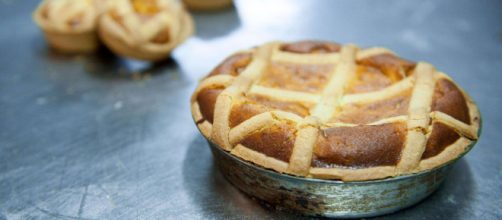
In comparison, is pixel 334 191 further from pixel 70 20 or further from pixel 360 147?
pixel 70 20

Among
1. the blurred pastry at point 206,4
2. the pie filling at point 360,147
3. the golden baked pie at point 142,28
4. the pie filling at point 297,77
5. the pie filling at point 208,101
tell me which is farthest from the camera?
the blurred pastry at point 206,4

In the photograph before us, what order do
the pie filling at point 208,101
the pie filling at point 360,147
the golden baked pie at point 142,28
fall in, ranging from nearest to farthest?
the pie filling at point 360,147, the pie filling at point 208,101, the golden baked pie at point 142,28

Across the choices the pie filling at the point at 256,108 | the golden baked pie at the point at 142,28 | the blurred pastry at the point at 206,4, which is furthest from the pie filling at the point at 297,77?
the blurred pastry at the point at 206,4

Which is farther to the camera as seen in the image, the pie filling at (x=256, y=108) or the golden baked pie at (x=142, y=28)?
the golden baked pie at (x=142, y=28)

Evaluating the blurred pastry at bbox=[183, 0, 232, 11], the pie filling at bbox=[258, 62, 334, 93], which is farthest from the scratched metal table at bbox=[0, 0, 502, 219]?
the pie filling at bbox=[258, 62, 334, 93]

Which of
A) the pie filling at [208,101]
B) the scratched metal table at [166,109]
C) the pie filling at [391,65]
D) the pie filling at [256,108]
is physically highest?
the pie filling at [391,65]

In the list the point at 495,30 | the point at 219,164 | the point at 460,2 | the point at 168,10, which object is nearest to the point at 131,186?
the point at 219,164

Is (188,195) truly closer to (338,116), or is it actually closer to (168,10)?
(338,116)

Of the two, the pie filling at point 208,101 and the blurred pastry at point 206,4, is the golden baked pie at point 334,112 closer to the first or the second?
the pie filling at point 208,101

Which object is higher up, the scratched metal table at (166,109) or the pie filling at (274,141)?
the pie filling at (274,141)
